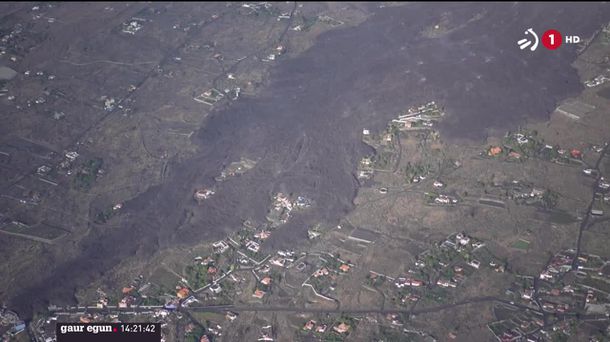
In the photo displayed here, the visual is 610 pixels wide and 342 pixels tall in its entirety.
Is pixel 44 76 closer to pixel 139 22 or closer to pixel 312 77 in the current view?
pixel 139 22

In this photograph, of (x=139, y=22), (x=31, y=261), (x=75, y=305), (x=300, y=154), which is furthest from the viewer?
(x=139, y=22)

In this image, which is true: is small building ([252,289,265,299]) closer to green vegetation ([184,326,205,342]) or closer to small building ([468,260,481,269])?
green vegetation ([184,326,205,342])

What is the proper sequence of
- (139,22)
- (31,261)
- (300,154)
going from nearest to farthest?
(31,261)
(300,154)
(139,22)

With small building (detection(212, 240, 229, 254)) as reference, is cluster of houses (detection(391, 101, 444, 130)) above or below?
above

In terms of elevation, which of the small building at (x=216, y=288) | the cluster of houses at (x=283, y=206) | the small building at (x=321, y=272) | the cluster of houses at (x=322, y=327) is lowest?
the cluster of houses at (x=322, y=327)

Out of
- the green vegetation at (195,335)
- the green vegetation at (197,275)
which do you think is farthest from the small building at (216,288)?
the green vegetation at (195,335)

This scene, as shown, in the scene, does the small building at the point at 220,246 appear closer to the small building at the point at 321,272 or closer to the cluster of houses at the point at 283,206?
the cluster of houses at the point at 283,206

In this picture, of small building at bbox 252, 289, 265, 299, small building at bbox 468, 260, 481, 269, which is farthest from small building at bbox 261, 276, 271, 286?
small building at bbox 468, 260, 481, 269

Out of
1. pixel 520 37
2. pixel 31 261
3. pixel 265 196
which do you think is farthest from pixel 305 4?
pixel 31 261

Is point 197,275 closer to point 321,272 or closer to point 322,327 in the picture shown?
point 321,272
